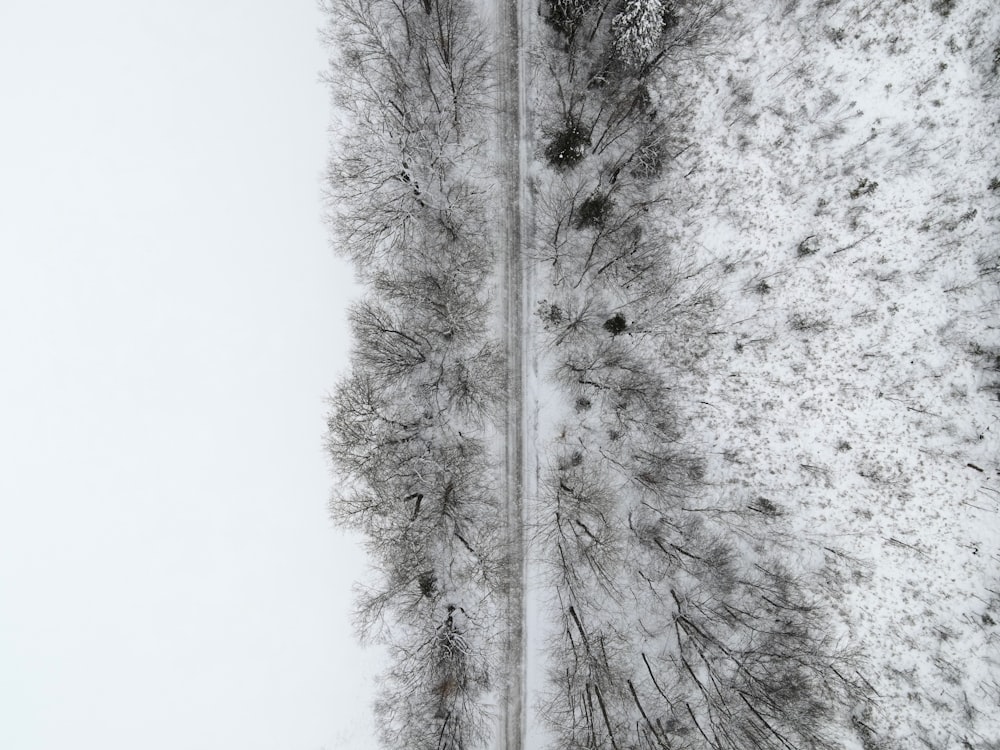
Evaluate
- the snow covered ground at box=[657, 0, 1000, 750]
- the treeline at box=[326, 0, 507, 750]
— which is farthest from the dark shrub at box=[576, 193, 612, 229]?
the treeline at box=[326, 0, 507, 750]

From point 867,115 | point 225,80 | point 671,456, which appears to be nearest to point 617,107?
point 867,115

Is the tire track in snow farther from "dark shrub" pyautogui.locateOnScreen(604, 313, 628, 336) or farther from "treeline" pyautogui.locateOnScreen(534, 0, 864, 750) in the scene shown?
"dark shrub" pyautogui.locateOnScreen(604, 313, 628, 336)

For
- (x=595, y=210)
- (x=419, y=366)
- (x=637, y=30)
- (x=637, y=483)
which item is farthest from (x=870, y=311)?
(x=419, y=366)

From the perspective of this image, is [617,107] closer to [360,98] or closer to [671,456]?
[360,98]

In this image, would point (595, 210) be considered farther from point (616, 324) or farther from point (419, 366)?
point (419, 366)

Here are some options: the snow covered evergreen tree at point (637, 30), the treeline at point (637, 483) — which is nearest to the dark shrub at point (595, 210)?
the treeline at point (637, 483)

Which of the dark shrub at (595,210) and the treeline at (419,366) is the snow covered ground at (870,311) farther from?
the treeline at (419,366)
